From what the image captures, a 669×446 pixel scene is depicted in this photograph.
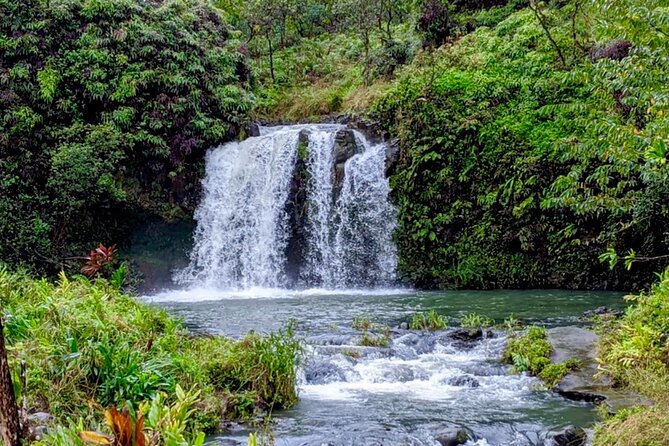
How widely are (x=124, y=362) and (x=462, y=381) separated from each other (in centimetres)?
391

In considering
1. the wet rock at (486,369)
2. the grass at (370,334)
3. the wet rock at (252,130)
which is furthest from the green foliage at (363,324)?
the wet rock at (252,130)

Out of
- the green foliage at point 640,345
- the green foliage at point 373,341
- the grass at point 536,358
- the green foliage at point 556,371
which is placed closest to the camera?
the green foliage at point 640,345

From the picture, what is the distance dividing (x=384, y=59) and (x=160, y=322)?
54.3 feet

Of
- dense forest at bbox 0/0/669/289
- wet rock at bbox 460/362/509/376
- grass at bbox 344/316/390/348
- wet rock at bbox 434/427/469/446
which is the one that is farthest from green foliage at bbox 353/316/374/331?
dense forest at bbox 0/0/669/289

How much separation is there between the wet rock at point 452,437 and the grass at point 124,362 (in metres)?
1.69

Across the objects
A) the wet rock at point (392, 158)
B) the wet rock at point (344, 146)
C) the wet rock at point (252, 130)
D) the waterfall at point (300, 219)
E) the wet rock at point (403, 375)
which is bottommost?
the wet rock at point (403, 375)

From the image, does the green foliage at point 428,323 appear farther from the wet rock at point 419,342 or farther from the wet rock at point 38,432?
the wet rock at point 38,432

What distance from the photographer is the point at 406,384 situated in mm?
7469

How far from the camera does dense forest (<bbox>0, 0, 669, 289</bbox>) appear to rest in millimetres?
16219

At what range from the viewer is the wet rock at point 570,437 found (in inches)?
213

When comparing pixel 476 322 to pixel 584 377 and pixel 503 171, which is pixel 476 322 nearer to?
pixel 584 377

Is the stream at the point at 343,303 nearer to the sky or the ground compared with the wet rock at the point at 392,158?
nearer to the ground

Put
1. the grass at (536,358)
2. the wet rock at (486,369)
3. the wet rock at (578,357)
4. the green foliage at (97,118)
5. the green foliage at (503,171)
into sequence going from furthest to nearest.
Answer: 1. the green foliage at (97,118)
2. the green foliage at (503,171)
3. the wet rock at (486,369)
4. the grass at (536,358)
5. the wet rock at (578,357)

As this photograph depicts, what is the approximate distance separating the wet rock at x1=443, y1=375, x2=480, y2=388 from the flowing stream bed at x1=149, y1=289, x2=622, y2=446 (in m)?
0.01
